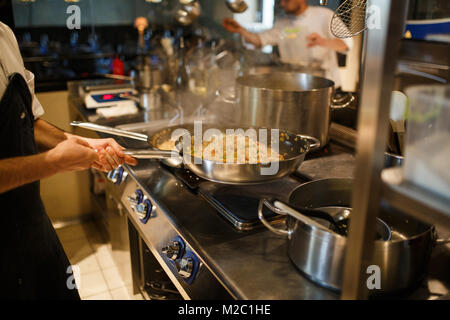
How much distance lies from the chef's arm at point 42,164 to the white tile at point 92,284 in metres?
1.25

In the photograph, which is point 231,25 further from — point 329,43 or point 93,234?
point 93,234

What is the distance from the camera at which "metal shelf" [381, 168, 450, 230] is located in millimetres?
569

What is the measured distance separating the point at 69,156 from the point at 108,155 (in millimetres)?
180

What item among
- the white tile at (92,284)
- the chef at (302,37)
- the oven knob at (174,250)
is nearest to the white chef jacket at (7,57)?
the oven knob at (174,250)

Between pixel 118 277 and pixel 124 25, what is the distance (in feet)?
7.58

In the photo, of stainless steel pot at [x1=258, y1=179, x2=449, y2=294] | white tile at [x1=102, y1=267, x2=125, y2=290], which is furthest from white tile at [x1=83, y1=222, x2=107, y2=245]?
stainless steel pot at [x1=258, y1=179, x2=449, y2=294]

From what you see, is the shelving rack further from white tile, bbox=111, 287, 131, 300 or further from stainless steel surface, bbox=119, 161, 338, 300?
white tile, bbox=111, 287, 131, 300

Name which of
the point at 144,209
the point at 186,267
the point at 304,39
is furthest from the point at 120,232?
the point at 304,39

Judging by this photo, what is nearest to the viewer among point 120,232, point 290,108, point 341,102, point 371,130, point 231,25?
point 371,130

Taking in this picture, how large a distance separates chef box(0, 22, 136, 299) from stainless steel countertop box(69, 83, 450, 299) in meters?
0.24

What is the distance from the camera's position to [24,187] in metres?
1.18

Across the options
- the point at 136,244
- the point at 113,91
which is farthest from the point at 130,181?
the point at 113,91

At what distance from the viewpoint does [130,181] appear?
1.60 meters
